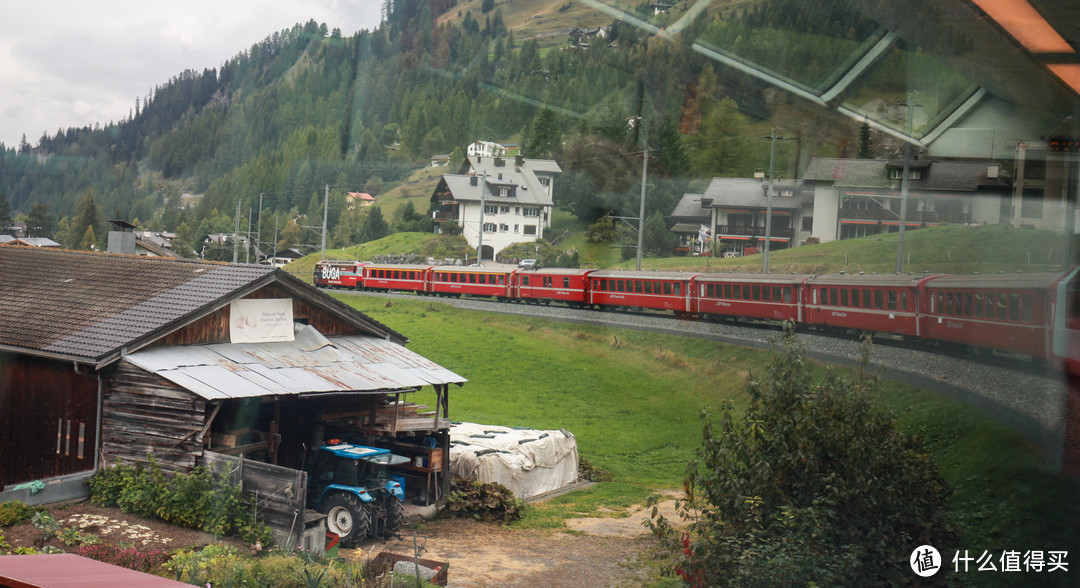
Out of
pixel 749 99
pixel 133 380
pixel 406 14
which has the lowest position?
pixel 133 380

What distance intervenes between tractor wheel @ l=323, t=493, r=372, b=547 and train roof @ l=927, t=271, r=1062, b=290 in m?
5.47

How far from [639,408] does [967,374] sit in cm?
571

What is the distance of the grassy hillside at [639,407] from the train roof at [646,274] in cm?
110

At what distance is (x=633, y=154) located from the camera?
30.5 ft

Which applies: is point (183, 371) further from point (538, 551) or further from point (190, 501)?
point (538, 551)

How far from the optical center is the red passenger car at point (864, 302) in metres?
7.02

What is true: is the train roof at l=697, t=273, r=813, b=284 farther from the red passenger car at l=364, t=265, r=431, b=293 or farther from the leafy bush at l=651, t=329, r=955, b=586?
the red passenger car at l=364, t=265, r=431, b=293

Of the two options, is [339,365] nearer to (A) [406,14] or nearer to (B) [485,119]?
(B) [485,119]

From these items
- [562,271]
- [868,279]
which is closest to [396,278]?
[562,271]

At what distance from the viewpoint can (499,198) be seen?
11102 millimetres

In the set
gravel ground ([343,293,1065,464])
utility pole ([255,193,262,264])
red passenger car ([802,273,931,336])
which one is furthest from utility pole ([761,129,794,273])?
utility pole ([255,193,262,264])

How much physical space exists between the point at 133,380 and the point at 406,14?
1182 centimetres

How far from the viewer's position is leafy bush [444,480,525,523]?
27.9 ft

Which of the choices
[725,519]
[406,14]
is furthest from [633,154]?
[406,14]
